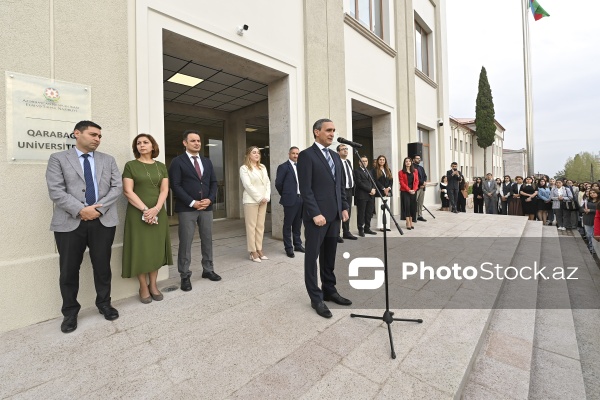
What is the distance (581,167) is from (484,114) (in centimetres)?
5063

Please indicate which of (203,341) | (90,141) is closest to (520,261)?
(203,341)

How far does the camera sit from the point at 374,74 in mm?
8531

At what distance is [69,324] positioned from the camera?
2.59 metres

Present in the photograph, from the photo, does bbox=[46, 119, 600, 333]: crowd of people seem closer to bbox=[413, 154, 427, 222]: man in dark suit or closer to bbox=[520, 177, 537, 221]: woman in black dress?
bbox=[413, 154, 427, 222]: man in dark suit

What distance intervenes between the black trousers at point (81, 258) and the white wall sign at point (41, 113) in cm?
91

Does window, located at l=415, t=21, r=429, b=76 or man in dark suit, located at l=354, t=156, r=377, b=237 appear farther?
window, located at l=415, t=21, r=429, b=76

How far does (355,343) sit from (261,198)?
2715 mm

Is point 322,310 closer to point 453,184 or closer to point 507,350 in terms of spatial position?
point 507,350

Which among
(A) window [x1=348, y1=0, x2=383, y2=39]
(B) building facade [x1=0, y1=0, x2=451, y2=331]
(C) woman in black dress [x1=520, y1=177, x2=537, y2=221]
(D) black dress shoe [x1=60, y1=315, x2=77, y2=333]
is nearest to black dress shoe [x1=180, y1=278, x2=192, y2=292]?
(B) building facade [x1=0, y1=0, x2=451, y2=331]

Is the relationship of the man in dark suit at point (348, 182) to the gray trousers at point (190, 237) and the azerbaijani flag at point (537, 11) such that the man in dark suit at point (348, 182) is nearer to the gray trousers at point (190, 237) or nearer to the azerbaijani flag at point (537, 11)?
the gray trousers at point (190, 237)

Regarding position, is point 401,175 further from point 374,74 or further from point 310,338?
point 310,338

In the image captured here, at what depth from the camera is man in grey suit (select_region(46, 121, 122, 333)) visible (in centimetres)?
260

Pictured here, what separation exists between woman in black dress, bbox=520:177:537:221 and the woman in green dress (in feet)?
41.6

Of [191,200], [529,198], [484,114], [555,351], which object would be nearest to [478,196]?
[529,198]
